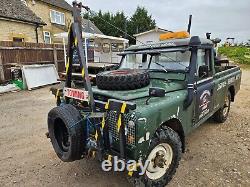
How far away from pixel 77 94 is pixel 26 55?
1086 cm

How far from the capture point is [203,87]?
402cm

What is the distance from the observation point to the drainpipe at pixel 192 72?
351 cm

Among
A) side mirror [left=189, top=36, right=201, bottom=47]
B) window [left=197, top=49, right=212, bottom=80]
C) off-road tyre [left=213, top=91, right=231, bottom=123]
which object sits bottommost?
off-road tyre [left=213, top=91, right=231, bottom=123]

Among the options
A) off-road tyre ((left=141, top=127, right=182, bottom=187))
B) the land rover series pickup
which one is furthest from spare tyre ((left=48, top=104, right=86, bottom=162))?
off-road tyre ((left=141, top=127, right=182, bottom=187))

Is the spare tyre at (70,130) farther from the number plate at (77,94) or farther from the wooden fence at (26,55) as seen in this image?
the wooden fence at (26,55)

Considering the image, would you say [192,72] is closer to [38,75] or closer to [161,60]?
[161,60]

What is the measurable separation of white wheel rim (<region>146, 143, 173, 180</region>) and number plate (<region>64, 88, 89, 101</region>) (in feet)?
3.85

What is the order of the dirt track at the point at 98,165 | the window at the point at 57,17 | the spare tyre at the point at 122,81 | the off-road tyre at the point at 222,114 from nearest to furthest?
the spare tyre at the point at 122,81 → the dirt track at the point at 98,165 → the off-road tyre at the point at 222,114 → the window at the point at 57,17

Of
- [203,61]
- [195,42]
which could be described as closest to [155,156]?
[195,42]

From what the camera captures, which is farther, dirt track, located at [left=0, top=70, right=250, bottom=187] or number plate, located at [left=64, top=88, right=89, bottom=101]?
dirt track, located at [left=0, top=70, right=250, bottom=187]

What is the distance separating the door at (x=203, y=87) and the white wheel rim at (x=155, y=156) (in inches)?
41.5

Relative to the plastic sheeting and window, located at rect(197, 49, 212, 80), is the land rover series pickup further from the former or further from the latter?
the plastic sheeting

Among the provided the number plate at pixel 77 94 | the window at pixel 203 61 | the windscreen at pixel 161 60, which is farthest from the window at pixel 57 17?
the number plate at pixel 77 94

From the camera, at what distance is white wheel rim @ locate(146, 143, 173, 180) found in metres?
3.00
